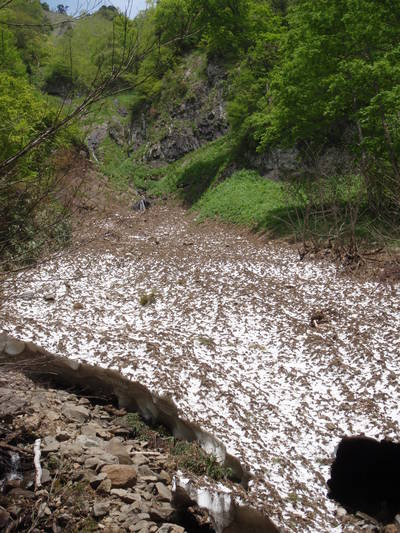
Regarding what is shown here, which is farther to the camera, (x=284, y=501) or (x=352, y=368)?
(x=352, y=368)

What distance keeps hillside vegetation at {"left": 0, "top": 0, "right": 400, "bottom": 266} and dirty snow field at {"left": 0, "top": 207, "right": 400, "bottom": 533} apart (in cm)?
104

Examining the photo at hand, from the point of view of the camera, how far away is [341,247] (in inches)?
388

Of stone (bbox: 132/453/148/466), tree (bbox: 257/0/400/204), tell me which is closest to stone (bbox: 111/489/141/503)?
stone (bbox: 132/453/148/466)

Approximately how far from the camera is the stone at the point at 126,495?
4.47 meters

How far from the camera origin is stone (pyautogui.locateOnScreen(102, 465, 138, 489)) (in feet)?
15.2

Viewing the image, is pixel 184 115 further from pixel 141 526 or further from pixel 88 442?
pixel 141 526

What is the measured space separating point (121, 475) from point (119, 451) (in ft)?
1.53

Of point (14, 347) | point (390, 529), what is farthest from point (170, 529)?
point (14, 347)

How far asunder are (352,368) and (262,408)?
5.25ft

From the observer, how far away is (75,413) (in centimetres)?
588

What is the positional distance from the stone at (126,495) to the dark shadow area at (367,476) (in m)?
2.02

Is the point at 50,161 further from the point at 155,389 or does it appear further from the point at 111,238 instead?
the point at 111,238

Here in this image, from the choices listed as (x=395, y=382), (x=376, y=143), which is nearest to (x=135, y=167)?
(x=376, y=143)

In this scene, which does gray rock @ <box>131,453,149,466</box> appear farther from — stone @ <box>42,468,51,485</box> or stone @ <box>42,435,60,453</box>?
stone @ <box>42,468,51,485</box>
